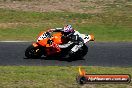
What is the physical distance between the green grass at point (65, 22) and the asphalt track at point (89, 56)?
122 inches

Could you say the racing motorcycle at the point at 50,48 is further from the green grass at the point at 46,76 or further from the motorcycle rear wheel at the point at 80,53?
the green grass at the point at 46,76

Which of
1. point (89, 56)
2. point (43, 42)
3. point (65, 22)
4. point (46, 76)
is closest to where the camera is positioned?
point (46, 76)

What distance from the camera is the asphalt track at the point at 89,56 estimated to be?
64.3ft

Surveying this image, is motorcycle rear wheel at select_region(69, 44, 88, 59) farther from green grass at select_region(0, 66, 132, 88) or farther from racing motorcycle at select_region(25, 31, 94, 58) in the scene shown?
green grass at select_region(0, 66, 132, 88)

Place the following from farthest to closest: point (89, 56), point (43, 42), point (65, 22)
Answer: point (65, 22)
point (89, 56)
point (43, 42)

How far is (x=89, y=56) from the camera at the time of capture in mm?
21219

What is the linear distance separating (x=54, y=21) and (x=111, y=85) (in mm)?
19910

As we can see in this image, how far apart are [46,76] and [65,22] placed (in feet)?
59.1

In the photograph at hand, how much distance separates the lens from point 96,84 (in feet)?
45.7

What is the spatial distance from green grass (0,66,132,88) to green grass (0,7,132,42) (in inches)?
360

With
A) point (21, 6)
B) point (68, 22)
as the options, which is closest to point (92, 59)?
point (68, 22)

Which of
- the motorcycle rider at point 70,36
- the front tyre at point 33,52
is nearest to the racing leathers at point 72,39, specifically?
the motorcycle rider at point 70,36

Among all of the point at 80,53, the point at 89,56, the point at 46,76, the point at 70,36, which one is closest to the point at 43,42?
the point at 70,36

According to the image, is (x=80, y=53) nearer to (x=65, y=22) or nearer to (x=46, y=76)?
(x=46, y=76)
